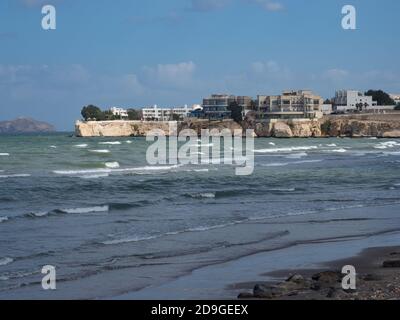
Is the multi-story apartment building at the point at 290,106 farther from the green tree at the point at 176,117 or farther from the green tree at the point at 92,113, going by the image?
the green tree at the point at 92,113

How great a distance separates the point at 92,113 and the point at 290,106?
5752cm

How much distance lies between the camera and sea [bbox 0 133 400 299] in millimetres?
12523

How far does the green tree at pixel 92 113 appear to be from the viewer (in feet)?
632

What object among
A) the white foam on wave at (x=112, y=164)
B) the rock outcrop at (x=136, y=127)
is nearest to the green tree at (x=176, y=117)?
the rock outcrop at (x=136, y=127)

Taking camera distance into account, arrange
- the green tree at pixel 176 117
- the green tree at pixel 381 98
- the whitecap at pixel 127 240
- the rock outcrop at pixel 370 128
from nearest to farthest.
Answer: the whitecap at pixel 127 240 → the rock outcrop at pixel 370 128 → the green tree at pixel 176 117 → the green tree at pixel 381 98

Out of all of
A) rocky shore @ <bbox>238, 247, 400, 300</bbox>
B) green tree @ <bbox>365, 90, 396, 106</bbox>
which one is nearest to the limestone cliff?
green tree @ <bbox>365, 90, 396, 106</bbox>

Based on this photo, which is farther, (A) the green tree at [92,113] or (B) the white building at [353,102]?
(A) the green tree at [92,113]

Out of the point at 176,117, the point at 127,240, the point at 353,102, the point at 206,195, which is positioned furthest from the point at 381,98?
the point at 127,240

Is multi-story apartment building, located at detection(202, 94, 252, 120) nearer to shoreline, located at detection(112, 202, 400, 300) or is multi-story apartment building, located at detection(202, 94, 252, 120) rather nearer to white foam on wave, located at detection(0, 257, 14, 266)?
shoreline, located at detection(112, 202, 400, 300)

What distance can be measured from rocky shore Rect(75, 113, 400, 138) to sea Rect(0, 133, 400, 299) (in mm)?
108998

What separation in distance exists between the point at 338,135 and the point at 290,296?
462ft

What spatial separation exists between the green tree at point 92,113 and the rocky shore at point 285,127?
2591 cm
